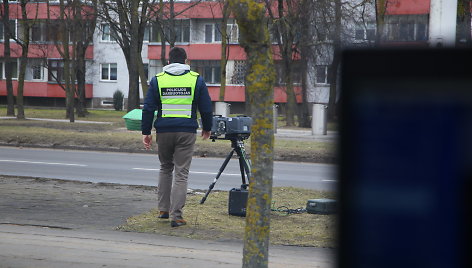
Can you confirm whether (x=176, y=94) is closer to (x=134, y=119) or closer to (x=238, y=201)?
(x=238, y=201)

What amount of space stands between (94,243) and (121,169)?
30.4 feet

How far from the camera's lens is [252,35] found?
4.65m

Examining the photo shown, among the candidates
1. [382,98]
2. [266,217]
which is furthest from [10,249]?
[382,98]

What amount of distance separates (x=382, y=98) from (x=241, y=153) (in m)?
7.64

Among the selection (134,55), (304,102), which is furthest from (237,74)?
(134,55)

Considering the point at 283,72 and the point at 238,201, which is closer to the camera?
the point at 238,201

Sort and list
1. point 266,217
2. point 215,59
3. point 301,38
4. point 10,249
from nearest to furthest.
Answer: point 266,217, point 10,249, point 301,38, point 215,59

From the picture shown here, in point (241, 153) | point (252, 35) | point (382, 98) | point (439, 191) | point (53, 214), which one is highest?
point (252, 35)

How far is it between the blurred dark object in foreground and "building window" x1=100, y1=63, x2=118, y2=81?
6124cm

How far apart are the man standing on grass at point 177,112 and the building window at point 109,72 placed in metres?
54.6

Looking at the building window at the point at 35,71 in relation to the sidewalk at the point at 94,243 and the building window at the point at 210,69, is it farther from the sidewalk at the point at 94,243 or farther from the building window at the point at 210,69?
the sidewalk at the point at 94,243

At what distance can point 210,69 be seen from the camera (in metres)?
57.9

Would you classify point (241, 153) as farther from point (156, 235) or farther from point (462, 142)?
point (462, 142)

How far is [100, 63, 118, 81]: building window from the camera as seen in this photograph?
61.7 m
